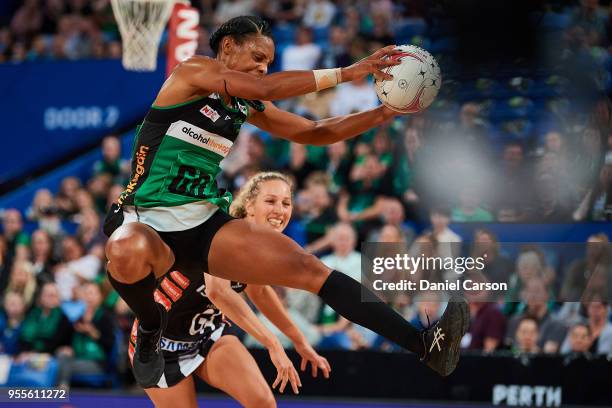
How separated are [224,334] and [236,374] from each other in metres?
0.43

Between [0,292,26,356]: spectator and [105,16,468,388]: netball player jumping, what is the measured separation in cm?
522

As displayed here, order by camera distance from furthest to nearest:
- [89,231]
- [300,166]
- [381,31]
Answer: [89,231]
[381,31]
[300,166]

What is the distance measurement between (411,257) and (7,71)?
295 inches

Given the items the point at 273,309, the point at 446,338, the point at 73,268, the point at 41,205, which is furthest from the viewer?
the point at 41,205

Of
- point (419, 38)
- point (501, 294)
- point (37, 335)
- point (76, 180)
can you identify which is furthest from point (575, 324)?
point (76, 180)

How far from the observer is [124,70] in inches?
484

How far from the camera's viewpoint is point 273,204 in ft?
16.9

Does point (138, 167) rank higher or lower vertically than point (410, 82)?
lower

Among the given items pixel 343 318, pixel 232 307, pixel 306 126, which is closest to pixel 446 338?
pixel 232 307

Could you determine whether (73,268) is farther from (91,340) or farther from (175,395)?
(175,395)

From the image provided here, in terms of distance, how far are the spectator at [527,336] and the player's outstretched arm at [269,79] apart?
13.2ft

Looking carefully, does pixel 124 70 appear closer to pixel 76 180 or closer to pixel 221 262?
pixel 76 180

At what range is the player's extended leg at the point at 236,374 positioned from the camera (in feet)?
16.0

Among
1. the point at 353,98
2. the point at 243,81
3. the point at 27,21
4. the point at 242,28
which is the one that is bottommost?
the point at 243,81
